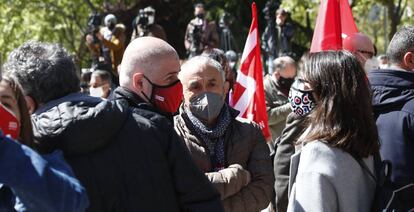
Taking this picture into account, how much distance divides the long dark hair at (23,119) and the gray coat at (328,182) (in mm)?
1243

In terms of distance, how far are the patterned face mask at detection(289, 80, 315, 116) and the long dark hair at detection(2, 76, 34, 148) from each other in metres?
1.44

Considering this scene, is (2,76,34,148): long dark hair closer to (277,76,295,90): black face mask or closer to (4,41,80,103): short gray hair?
(4,41,80,103): short gray hair

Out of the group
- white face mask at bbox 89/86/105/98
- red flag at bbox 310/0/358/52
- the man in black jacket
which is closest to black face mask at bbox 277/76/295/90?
white face mask at bbox 89/86/105/98

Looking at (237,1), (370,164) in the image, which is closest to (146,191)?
(370,164)

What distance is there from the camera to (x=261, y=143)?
481cm

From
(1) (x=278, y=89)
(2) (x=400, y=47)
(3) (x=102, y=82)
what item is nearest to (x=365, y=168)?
(2) (x=400, y=47)

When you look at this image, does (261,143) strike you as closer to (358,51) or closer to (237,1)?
(358,51)

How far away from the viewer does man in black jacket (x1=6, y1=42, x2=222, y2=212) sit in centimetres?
322

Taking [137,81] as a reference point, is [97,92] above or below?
below

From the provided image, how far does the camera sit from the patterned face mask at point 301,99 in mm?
3994

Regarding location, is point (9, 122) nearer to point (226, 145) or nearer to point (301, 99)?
point (301, 99)

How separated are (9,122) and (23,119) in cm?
7

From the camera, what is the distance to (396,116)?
465 cm

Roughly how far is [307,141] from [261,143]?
1069 mm
